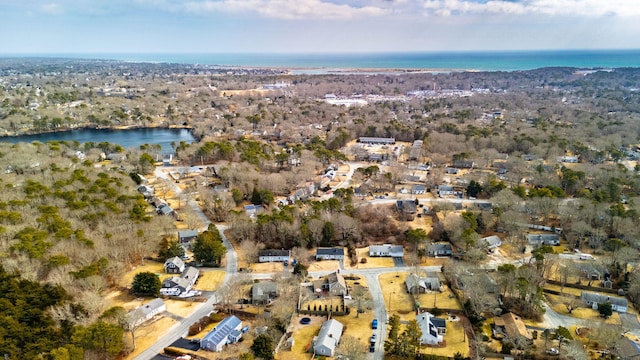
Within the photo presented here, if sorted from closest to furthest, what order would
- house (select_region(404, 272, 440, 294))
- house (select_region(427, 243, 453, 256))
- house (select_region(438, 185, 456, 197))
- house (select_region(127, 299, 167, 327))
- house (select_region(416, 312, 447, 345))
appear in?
house (select_region(416, 312, 447, 345))
house (select_region(127, 299, 167, 327))
house (select_region(404, 272, 440, 294))
house (select_region(427, 243, 453, 256))
house (select_region(438, 185, 456, 197))

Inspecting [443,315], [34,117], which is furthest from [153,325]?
[34,117]

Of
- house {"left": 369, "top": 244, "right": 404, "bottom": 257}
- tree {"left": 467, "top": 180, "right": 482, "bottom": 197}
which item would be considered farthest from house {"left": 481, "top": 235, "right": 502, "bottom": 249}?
tree {"left": 467, "top": 180, "right": 482, "bottom": 197}

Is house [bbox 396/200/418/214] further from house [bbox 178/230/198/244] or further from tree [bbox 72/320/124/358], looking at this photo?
tree [bbox 72/320/124/358]

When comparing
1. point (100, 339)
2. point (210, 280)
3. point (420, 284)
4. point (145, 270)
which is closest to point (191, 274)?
point (210, 280)

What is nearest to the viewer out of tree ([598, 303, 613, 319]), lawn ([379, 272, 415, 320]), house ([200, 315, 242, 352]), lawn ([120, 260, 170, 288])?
house ([200, 315, 242, 352])

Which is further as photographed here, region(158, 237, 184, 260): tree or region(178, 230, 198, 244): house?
region(178, 230, 198, 244): house

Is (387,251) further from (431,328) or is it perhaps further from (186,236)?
(186,236)
